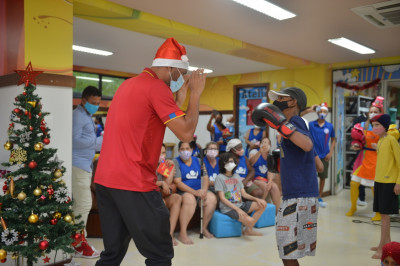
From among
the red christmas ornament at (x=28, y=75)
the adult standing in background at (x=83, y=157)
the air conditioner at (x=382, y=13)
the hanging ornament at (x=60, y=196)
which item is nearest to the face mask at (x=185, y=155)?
the adult standing in background at (x=83, y=157)

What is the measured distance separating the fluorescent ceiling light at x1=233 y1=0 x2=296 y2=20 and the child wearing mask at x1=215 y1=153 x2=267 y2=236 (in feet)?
5.96

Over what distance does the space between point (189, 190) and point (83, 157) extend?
139 centimetres

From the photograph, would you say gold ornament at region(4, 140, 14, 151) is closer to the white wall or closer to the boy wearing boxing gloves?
the white wall

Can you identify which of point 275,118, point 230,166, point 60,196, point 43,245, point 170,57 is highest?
point 170,57

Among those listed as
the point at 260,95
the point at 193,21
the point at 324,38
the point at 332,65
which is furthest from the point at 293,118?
the point at 260,95

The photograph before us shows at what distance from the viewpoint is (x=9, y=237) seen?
8.26 ft

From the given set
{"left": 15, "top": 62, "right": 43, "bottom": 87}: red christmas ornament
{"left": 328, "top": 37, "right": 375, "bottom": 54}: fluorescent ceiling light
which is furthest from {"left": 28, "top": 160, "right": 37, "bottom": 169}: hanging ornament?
{"left": 328, "top": 37, "right": 375, "bottom": 54}: fluorescent ceiling light

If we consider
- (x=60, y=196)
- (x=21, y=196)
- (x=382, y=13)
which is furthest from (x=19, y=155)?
(x=382, y=13)

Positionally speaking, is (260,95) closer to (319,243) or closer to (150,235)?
(319,243)

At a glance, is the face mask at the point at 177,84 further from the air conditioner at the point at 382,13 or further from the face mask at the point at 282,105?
the air conditioner at the point at 382,13

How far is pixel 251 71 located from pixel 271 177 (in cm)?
456

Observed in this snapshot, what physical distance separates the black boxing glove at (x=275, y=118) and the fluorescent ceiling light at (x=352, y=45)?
12.7 ft

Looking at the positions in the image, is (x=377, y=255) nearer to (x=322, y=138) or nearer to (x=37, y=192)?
(x=322, y=138)

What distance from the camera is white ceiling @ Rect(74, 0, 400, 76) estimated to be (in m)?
4.04
